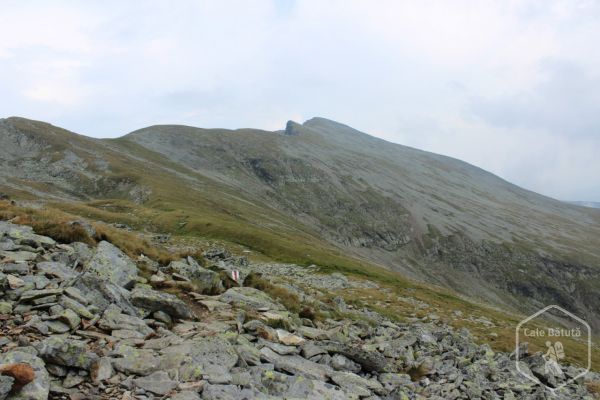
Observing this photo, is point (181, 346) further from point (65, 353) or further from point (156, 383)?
point (65, 353)

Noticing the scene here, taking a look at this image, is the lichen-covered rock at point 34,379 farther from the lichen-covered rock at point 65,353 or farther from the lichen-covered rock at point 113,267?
the lichen-covered rock at point 113,267

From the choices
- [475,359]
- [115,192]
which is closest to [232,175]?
[115,192]

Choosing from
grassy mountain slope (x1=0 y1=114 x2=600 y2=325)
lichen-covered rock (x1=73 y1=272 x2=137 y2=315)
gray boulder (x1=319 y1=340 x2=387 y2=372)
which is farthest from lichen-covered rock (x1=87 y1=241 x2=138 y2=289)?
grassy mountain slope (x1=0 y1=114 x2=600 y2=325)

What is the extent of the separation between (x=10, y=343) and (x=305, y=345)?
909cm

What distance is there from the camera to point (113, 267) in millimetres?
15914

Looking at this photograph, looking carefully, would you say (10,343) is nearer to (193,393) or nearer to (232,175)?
(193,393)

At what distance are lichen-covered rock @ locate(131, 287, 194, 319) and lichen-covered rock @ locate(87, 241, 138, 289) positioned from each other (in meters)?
0.86

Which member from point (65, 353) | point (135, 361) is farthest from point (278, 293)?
point (65, 353)

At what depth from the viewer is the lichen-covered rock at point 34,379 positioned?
823cm

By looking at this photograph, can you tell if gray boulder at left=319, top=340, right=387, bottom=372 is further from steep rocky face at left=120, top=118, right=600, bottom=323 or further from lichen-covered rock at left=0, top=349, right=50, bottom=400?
steep rocky face at left=120, top=118, right=600, bottom=323

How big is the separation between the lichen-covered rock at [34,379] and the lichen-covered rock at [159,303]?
4725 millimetres

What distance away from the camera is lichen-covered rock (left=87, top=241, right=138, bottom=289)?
15250mm

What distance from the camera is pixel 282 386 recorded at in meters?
11.7

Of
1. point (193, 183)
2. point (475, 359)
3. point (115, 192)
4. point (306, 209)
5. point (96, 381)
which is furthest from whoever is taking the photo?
point (306, 209)
